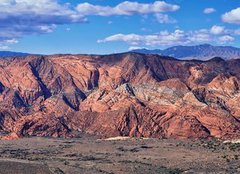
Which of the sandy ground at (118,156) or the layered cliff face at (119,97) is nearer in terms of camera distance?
the sandy ground at (118,156)

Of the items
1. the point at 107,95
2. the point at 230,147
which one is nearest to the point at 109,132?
the point at 107,95

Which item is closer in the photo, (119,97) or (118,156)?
(118,156)

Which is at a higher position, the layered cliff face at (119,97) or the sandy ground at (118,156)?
the layered cliff face at (119,97)

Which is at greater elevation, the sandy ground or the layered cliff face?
the layered cliff face

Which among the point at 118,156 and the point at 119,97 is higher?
the point at 119,97

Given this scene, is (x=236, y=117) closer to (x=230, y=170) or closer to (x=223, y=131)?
(x=223, y=131)
